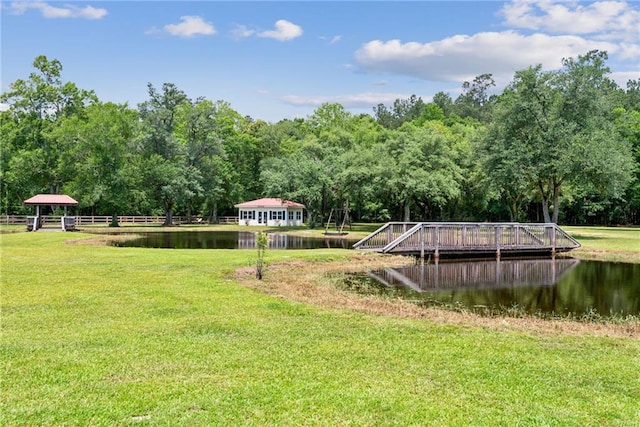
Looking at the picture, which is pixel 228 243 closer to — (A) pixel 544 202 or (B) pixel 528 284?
(B) pixel 528 284

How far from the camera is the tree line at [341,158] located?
110 ft

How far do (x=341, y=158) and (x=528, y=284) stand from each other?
3391 cm

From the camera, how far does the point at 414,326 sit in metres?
8.73

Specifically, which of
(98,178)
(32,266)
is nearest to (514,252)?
(32,266)

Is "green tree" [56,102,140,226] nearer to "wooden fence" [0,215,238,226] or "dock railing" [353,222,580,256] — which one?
"wooden fence" [0,215,238,226]

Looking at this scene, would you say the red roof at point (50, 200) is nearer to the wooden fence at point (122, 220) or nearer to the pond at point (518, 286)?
the wooden fence at point (122, 220)

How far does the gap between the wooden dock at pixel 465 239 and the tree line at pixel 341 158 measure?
7904 mm

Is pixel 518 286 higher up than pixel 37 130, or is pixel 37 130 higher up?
pixel 37 130

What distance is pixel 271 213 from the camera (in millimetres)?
60000

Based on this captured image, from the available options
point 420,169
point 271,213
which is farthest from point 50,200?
point 420,169

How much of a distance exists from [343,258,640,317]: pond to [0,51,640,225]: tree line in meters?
14.7

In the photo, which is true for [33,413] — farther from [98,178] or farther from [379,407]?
[98,178]

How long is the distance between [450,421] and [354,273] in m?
12.4

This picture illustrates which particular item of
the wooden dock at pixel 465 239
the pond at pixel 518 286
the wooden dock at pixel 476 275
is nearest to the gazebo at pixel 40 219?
the wooden dock at pixel 465 239
